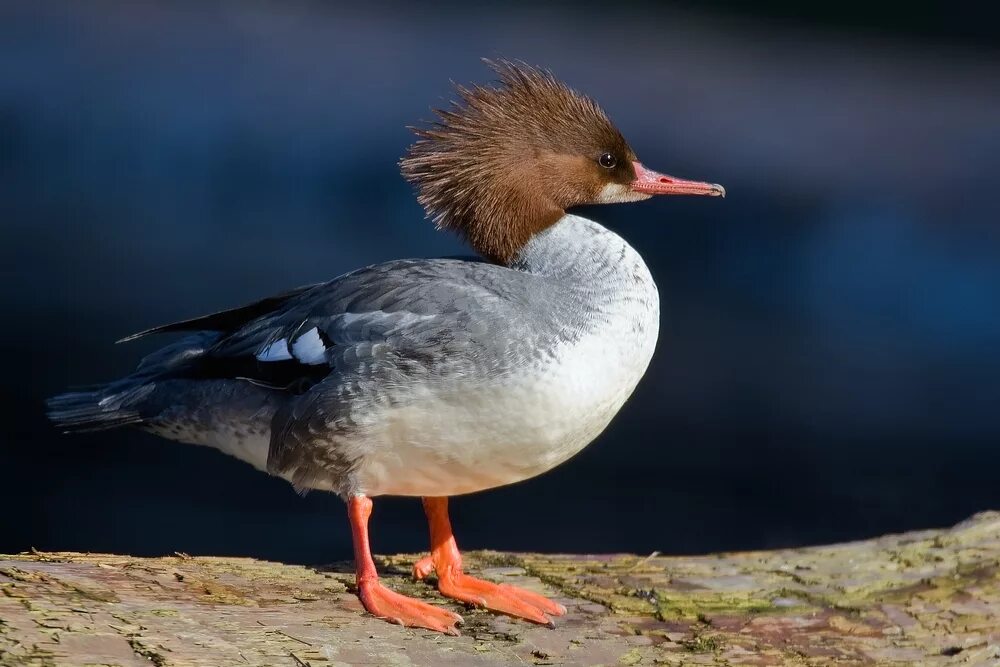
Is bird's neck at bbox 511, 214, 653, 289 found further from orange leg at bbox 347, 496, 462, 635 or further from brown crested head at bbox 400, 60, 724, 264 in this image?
orange leg at bbox 347, 496, 462, 635

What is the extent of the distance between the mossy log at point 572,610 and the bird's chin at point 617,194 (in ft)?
2.54

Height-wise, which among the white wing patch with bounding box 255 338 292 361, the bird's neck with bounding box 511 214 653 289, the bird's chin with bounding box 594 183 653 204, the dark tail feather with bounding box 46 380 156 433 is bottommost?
the dark tail feather with bounding box 46 380 156 433

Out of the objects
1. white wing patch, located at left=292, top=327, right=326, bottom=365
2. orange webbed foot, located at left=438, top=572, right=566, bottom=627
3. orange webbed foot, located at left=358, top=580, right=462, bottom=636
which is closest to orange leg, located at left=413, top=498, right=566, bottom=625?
orange webbed foot, located at left=438, top=572, right=566, bottom=627

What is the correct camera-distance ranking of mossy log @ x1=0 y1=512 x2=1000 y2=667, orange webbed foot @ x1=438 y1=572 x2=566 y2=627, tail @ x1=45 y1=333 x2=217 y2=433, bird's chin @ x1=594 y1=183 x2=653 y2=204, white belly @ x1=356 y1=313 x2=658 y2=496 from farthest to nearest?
tail @ x1=45 y1=333 x2=217 y2=433, bird's chin @ x1=594 y1=183 x2=653 y2=204, orange webbed foot @ x1=438 y1=572 x2=566 y2=627, white belly @ x1=356 y1=313 x2=658 y2=496, mossy log @ x1=0 y1=512 x2=1000 y2=667

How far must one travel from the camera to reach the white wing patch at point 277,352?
2.35 m

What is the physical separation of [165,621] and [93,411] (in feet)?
2.55

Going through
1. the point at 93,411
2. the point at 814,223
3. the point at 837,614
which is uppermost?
the point at 814,223

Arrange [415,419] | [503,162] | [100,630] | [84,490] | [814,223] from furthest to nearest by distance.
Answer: [814,223] → [84,490] → [503,162] → [415,419] → [100,630]

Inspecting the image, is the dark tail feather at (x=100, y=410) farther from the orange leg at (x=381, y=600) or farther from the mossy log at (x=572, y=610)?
the orange leg at (x=381, y=600)

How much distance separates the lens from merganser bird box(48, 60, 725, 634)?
215 cm

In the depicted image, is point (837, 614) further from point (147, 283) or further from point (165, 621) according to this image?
point (147, 283)

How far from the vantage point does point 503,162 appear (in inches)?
91.8

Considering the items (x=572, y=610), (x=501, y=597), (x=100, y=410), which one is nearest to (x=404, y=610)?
(x=501, y=597)

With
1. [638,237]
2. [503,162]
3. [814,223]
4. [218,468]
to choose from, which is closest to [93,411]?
[503,162]
